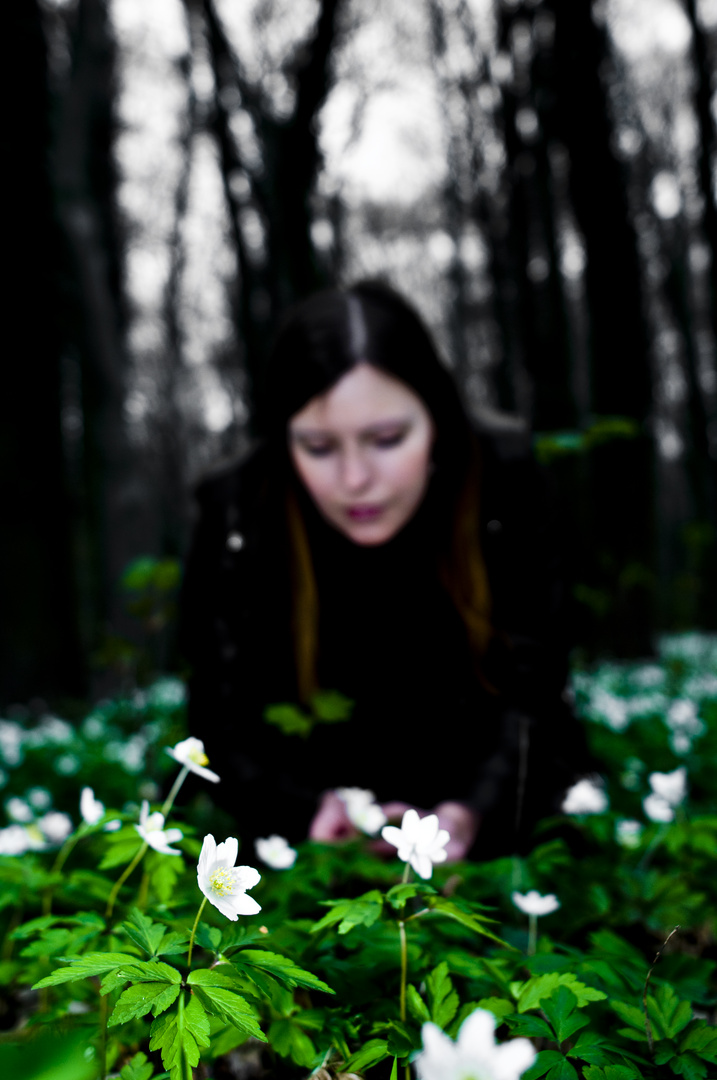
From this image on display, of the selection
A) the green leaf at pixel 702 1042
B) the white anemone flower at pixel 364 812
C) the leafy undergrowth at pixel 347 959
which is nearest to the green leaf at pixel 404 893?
the leafy undergrowth at pixel 347 959

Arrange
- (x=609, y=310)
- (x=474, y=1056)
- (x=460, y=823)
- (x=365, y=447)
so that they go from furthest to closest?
1. (x=609, y=310)
2. (x=365, y=447)
3. (x=460, y=823)
4. (x=474, y=1056)

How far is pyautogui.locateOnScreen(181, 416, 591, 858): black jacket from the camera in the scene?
2199 millimetres

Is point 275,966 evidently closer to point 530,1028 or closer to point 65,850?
point 530,1028

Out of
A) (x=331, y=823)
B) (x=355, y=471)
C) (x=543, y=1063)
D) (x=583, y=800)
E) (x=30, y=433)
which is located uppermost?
(x=30, y=433)

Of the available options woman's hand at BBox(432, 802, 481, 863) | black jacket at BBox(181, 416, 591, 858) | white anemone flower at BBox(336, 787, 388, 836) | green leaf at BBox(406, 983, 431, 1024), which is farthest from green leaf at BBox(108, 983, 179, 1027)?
black jacket at BBox(181, 416, 591, 858)

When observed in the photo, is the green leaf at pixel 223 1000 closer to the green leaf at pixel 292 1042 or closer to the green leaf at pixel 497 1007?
the green leaf at pixel 292 1042

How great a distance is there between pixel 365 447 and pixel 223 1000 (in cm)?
147

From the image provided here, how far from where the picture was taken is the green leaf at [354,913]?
0.89 meters

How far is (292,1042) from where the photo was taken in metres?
0.94

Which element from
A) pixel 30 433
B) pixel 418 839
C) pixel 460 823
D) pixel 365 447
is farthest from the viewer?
pixel 30 433

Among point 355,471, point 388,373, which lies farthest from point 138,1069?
point 388,373

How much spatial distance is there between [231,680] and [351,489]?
75cm

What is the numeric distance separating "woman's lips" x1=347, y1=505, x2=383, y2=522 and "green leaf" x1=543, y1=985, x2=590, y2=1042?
133 cm

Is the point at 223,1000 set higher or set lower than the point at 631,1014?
higher
